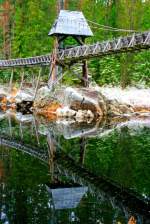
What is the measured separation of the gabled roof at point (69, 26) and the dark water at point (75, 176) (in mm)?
12752

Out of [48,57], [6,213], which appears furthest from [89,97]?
[6,213]

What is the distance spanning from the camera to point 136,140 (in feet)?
68.3

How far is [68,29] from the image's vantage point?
3588cm

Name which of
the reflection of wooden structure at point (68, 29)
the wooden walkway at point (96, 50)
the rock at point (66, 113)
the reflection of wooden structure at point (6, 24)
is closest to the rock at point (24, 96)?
the wooden walkway at point (96, 50)

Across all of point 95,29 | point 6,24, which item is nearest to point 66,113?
point 95,29

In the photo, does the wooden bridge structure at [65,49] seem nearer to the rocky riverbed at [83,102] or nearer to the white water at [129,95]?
the rocky riverbed at [83,102]

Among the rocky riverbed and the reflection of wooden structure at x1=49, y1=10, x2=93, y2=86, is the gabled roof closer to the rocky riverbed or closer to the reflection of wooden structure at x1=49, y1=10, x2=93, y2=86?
the reflection of wooden structure at x1=49, y1=10, x2=93, y2=86

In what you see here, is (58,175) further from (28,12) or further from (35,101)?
(28,12)

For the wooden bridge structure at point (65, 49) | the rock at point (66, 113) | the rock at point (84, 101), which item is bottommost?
the rock at point (66, 113)

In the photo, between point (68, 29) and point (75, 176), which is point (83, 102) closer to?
point (68, 29)

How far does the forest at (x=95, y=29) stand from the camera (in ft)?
132

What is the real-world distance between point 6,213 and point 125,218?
2.45 metres

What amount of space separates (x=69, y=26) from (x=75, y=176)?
23.5 metres

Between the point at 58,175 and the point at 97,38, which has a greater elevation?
the point at 58,175
